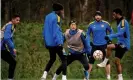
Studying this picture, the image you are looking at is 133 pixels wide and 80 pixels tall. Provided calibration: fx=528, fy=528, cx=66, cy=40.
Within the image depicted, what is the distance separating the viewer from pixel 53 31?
14164mm

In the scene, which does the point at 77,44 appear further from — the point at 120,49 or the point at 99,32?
the point at 99,32

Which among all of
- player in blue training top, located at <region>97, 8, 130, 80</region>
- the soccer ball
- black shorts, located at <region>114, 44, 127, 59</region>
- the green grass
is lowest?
the green grass

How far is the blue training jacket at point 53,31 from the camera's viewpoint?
556 inches

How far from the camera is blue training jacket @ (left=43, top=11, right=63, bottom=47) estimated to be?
1412cm

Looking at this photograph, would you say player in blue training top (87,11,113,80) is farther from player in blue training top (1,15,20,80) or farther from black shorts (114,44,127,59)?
player in blue training top (1,15,20,80)

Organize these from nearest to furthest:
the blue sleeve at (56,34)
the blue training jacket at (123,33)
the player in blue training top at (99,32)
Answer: the blue sleeve at (56,34) < the blue training jacket at (123,33) < the player in blue training top at (99,32)

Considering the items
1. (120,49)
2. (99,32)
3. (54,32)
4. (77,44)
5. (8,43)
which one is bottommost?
(120,49)

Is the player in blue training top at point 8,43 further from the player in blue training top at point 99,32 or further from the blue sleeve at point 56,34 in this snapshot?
the player in blue training top at point 99,32

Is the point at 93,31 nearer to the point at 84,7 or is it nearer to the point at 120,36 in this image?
the point at 120,36

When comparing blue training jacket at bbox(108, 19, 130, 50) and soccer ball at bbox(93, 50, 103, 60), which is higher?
blue training jacket at bbox(108, 19, 130, 50)

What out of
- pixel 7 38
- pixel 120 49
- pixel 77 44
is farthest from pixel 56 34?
pixel 120 49

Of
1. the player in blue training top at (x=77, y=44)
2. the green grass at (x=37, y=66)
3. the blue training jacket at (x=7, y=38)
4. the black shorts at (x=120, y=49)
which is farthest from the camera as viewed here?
the green grass at (x=37, y=66)

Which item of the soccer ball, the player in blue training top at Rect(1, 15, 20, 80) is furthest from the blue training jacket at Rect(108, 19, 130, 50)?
the player in blue training top at Rect(1, 15, 20, 80)

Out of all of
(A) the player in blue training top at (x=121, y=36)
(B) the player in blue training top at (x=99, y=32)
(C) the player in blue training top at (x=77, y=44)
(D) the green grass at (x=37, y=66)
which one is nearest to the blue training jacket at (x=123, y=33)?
(A) the player in blue training top at (x=121, y=36)
